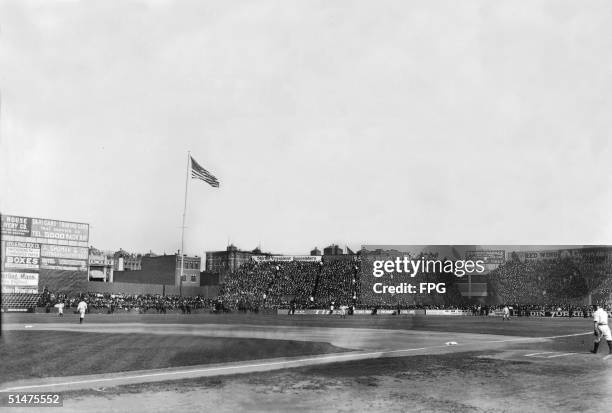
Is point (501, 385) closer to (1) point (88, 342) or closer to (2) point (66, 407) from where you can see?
(2) point (66, 407)

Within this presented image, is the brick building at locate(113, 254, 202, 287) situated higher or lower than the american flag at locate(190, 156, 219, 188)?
lower

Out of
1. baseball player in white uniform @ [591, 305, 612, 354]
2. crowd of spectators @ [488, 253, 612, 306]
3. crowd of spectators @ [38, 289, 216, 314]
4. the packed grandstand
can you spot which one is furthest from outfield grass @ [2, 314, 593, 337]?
crowd of spectators @ [488, 253, 612, 306]

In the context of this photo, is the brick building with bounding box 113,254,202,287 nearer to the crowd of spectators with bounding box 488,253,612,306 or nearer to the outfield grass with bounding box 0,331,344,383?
the crowd of spectators with bounding box 488,253,612,306

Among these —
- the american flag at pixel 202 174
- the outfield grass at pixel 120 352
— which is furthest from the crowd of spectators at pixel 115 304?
the outfield grass at pixel 120 352

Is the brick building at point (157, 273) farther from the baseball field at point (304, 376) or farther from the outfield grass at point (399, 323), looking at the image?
the baseball field at point (304, 376)

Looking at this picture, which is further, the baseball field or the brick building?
the brick building

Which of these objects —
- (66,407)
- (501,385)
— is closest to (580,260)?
(501,385)
